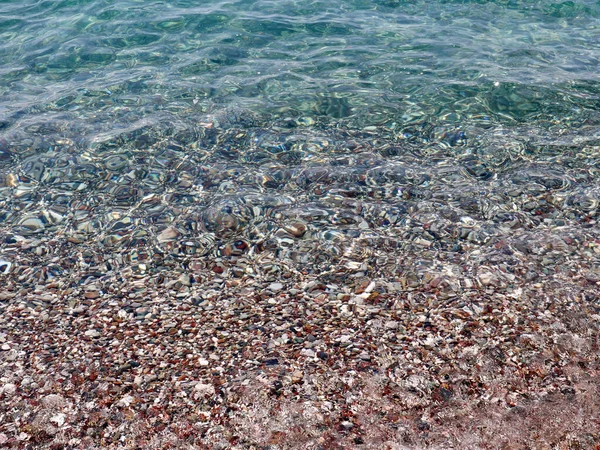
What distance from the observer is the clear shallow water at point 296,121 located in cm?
687

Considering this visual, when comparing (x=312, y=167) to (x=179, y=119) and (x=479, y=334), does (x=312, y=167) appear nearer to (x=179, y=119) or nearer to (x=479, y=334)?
(x=179, y=119)

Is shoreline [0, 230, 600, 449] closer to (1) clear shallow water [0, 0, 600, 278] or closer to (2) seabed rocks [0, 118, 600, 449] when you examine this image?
(2) seabed rocks [0, 118, 600, 449]

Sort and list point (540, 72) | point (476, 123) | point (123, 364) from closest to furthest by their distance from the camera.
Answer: point (123, 364) < point (476, 123) < point (540, 72)

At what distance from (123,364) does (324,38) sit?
10.0 metres

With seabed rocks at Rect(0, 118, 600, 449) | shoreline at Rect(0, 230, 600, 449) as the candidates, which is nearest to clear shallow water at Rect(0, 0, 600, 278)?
seabed rocks at Rect(0, 118, 600, 449)

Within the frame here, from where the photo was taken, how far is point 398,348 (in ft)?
15.9

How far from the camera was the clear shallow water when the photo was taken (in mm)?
6867

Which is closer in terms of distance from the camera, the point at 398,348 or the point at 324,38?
the point at 398,348

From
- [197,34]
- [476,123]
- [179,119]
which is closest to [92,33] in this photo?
[197,34]

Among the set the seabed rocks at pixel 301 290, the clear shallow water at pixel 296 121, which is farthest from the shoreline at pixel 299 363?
the clear shallow water at pixel 296 121

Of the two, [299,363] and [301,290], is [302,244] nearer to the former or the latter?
[301,290]

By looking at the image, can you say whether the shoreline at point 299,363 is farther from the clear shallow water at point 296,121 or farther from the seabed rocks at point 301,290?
the clear shallow water at point 296,121

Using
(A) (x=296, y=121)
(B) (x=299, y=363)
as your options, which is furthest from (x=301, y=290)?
(A) (x=296, y=121)

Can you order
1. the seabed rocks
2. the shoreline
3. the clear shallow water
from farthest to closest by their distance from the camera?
the clear shallow water, the seabed rocks, the shoreline
